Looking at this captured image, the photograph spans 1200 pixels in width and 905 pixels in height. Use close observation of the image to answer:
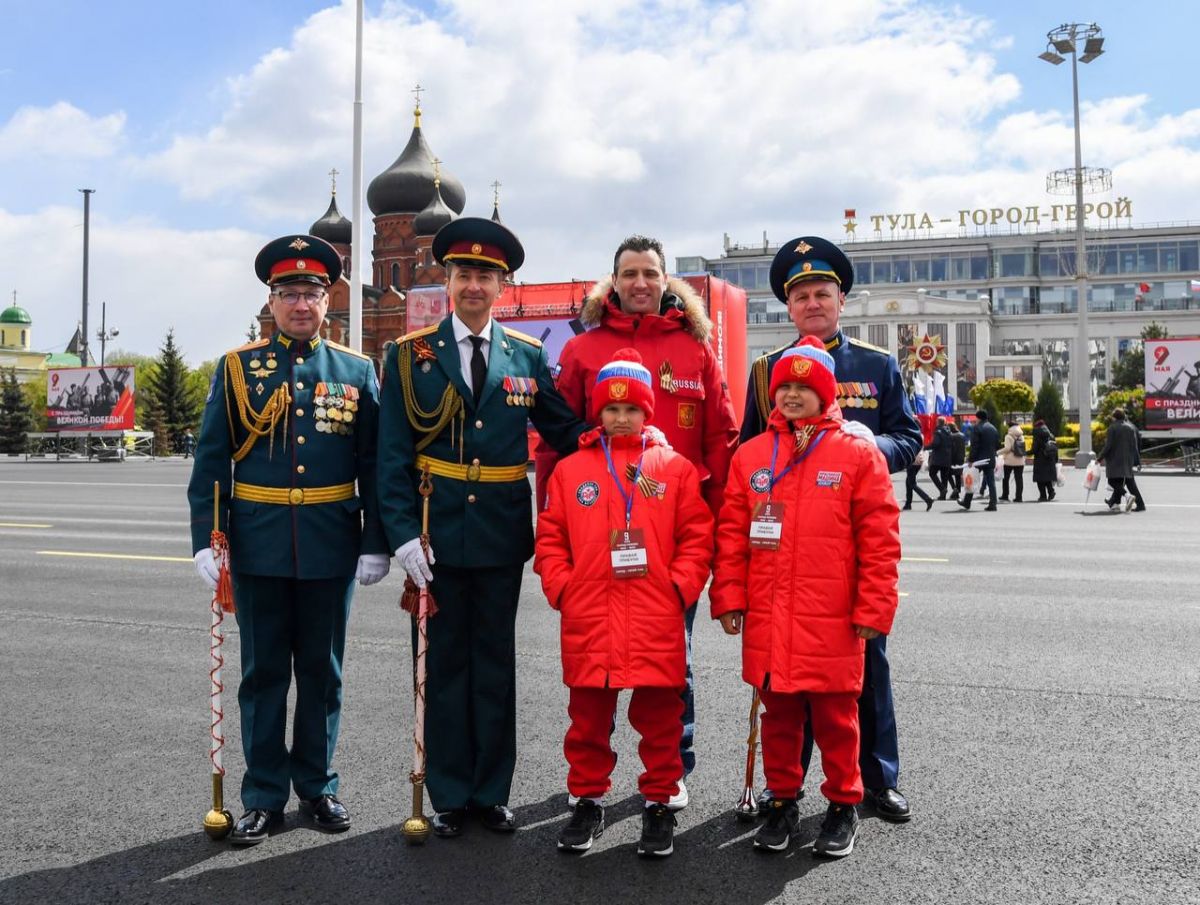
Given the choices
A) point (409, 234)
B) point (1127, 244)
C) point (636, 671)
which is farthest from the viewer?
point (1127, 244)

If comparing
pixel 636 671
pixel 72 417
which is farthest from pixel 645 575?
pixel 72 417

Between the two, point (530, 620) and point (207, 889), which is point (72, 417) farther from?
point (207, 889)

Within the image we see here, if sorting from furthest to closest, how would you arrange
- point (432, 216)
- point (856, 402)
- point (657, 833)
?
point (432, 216) < point (856, 402) < point (657, 833)

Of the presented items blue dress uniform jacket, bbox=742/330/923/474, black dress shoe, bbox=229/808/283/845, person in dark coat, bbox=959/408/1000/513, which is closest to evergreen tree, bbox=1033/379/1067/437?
person in dark coat, bbox=959/408/1000/513

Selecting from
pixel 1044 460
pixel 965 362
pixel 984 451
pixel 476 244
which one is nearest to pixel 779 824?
pixel 476 244

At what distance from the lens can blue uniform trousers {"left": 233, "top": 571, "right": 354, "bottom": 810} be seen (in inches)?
157

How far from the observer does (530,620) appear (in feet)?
26.2

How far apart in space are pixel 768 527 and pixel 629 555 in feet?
1.65

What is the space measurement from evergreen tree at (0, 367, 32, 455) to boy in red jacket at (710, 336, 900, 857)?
2752 inches

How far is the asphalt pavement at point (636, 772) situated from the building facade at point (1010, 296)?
8053 cm

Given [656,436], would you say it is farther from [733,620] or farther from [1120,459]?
[1120,459]

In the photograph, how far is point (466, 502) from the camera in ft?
13.3

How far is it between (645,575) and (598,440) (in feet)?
1.79

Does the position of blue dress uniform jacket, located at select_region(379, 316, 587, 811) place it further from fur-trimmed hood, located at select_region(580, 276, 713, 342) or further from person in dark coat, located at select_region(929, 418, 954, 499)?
person in dark coat, located at select_region(929, 418, 954, 499)
